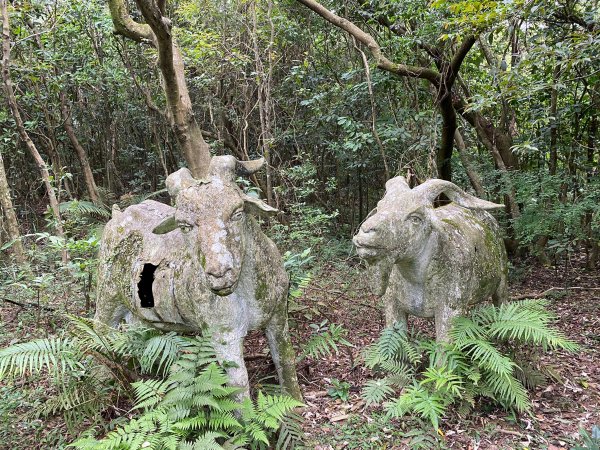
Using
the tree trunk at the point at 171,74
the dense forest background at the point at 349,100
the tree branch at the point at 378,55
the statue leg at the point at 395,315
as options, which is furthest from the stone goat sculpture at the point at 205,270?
the tree branch at the point at 378,55

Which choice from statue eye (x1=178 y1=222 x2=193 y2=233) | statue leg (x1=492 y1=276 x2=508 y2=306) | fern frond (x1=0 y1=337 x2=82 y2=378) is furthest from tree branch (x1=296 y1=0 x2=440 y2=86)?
fern frond (x1=0 y1=337 x2=82 y2=378)

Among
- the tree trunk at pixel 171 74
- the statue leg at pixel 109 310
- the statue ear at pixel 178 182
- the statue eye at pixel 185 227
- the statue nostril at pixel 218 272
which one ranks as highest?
the tree trunk at pixel 171 74

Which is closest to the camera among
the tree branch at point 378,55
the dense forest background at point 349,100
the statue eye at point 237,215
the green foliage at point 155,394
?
the green foliage at point 155,394

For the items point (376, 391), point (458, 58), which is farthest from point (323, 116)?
point (376, 391)

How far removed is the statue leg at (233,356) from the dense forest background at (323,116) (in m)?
0.96

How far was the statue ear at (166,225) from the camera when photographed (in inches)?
128

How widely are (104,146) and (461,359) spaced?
11582 mm

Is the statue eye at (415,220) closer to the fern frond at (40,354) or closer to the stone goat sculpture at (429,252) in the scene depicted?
the stone goat sculpture at (429,252)

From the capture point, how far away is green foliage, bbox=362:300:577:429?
3355 millimetres

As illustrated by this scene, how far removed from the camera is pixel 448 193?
3889 millimetres

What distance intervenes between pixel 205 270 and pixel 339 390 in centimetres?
196

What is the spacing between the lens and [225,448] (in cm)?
295

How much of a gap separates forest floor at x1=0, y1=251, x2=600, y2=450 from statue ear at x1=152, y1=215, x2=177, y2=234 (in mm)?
1543

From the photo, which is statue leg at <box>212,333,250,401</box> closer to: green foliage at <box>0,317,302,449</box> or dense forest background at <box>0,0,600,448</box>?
green foliage at <box>0,317,302,449</box>
